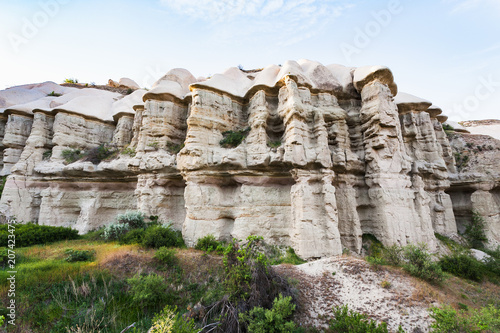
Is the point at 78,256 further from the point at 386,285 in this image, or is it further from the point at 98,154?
the point at 386,285

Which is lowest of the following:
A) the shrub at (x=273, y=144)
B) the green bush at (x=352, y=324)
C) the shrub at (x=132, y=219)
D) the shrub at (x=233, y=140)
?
the green bush at (x=352, y=324)

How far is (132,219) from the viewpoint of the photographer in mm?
11547

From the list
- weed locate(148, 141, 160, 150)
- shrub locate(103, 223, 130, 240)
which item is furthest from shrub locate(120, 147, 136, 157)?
shrub locate(103, 223, 130, 240)

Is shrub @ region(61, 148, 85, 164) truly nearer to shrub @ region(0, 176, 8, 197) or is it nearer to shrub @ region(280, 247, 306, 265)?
shrub @ region(0, 176, 8, 197)

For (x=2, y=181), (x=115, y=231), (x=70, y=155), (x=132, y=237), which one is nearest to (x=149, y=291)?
(x=132, y=237)

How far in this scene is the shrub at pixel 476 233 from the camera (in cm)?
1448

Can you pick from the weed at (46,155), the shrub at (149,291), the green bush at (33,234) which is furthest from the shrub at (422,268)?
the weed at (46,155)

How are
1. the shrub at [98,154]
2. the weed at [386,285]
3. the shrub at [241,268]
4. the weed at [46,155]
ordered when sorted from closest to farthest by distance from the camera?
the shrub at [241,268] → the weed at [386,285] → the shrub at [98,154] → the weed at [46,155]

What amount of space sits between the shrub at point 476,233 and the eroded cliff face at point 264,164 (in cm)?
56

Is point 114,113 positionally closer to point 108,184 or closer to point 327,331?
point 108,184

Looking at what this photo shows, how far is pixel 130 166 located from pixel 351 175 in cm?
1400

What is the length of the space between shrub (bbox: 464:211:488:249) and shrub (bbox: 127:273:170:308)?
20.4m

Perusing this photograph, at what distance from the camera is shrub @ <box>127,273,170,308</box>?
5975 mm

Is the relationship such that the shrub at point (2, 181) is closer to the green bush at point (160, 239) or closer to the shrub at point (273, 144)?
the green bush at point (160, 239)
